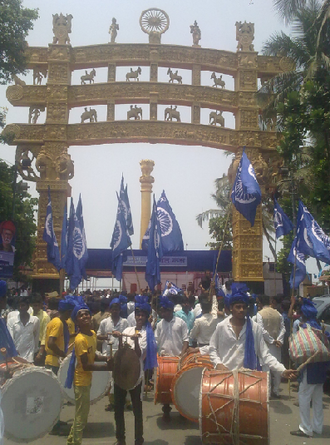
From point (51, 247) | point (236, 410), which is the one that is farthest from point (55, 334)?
point (51, 247)

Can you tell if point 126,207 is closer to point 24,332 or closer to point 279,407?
point 24,332

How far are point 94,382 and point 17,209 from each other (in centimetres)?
2242

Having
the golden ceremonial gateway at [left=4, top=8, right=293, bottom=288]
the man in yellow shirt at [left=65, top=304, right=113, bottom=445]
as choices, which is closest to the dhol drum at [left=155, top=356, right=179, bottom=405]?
the man in yellow shirt at [left=65, top=304, right=113, bottom=445]

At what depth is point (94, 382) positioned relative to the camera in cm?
600

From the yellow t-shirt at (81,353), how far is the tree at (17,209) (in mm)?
12584

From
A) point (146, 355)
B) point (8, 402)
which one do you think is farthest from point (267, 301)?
point (8, 402)

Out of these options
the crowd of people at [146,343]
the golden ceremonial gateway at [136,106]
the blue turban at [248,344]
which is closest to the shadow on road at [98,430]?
the crowd of people at [146,343]

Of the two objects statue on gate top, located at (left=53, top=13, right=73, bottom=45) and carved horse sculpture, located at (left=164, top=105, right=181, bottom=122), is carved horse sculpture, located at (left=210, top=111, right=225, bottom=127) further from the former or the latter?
statue on gate top, located at (left=53, top=13, right=73, bottom=45)

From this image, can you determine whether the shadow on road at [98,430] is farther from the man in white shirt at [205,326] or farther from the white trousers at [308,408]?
the white trousers at [308,408]

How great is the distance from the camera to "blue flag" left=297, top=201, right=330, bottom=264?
31.1 ft

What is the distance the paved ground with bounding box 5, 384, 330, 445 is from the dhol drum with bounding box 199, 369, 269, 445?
4.05ft

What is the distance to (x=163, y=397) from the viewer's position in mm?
6184

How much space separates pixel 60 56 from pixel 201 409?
60.6 feet

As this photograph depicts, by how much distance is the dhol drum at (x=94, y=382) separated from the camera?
593cm
